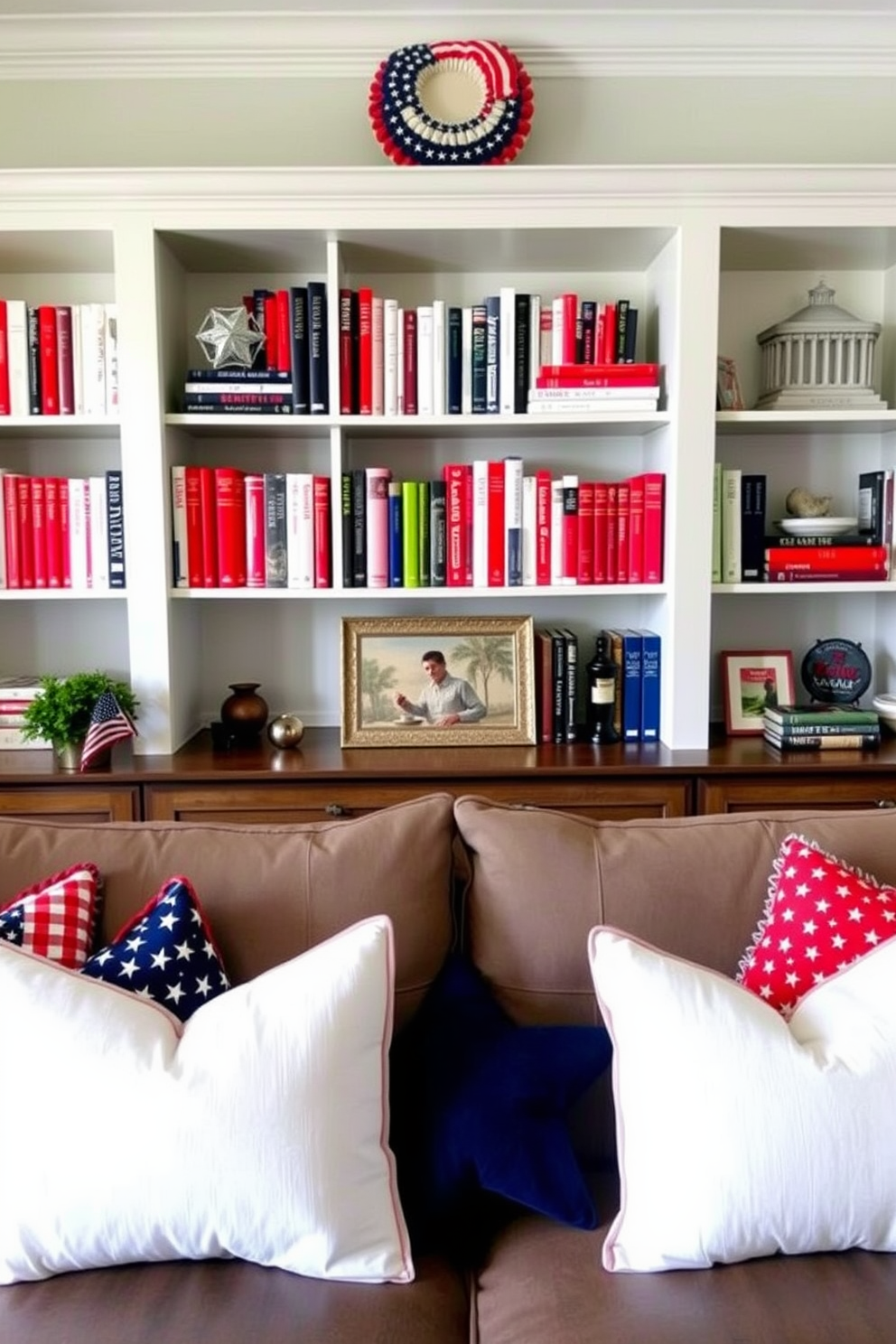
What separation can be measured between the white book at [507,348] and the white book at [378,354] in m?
0.28

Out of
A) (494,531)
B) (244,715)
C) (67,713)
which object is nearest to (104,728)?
(67,713)

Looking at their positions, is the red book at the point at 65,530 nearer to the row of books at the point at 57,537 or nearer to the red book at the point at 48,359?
the row of books at the point at 57,537

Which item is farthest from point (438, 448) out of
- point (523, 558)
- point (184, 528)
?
point (184, 528)

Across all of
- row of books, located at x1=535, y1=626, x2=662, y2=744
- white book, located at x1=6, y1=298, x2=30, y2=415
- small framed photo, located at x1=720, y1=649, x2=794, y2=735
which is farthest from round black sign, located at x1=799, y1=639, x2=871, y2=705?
white book, located at x1=6, y1=298, x2=30, y2=415

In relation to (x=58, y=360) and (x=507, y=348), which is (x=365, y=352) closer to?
(x=507, y=348)

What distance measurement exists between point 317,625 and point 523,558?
626 millimetres

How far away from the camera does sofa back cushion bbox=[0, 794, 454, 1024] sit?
1.42 m

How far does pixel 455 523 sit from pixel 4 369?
112 cm

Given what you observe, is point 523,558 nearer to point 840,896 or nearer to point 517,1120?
point 840,896

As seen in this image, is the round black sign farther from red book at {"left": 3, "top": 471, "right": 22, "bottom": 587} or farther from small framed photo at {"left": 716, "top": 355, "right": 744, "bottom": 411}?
red book at {"left": 3, "top": 471, "right": 22, "bottom": 587}

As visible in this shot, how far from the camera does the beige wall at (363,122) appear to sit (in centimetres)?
259

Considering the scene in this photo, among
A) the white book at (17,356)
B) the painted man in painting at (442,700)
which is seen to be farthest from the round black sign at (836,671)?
the white book at (17,356)

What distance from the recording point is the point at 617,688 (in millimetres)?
2580

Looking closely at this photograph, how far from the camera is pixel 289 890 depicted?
4.71 ft
